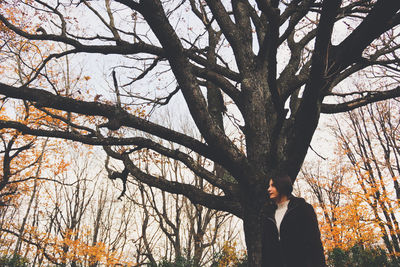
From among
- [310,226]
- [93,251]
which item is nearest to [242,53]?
[310,226]

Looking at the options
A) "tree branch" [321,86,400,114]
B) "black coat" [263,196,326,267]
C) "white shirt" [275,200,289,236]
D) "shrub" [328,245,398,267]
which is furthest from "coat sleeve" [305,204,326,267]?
"shrub" [328,245,398,267]

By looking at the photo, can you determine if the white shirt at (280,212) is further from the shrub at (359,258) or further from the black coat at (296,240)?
the shrub at (359,258)

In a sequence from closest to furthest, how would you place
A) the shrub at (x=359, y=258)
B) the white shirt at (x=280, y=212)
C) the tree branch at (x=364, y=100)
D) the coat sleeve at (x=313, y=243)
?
the coat sleeve at (x=313, y=243) → the white shirt at (x=280, y=212) → the tree branch at (x=364, y=100) → the shrub at (x=359, y=258)

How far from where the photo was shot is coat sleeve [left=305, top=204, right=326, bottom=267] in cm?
216

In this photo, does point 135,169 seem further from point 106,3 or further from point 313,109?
point 106,3

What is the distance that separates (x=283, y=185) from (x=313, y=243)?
1.96 feet

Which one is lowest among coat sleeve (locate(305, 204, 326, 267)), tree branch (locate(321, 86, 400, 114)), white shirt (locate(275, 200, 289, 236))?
coat sleeve (locate(305, 204, 326, 267))

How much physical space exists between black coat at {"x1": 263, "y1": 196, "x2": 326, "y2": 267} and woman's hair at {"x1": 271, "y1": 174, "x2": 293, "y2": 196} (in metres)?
0.08

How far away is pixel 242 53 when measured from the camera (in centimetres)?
450

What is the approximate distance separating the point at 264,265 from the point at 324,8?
2.61m

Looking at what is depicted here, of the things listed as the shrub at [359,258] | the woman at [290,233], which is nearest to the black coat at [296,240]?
the woman at [290,233]

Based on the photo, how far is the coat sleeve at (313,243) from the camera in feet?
7.09

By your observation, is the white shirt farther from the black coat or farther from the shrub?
the shrub

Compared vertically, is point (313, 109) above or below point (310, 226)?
above
